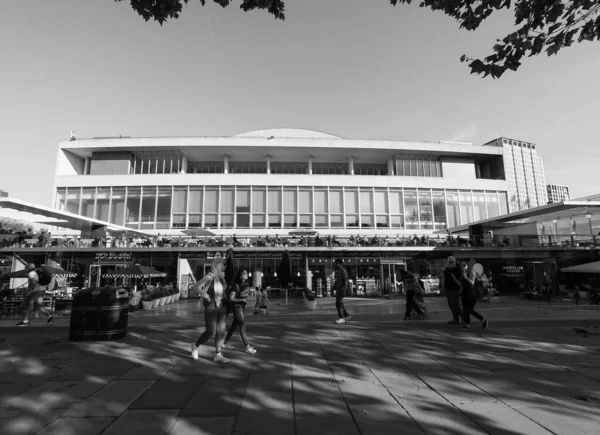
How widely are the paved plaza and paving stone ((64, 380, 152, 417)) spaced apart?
1 centimetres

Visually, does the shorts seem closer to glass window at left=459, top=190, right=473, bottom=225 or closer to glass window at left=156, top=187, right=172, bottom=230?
glass window at left=156, top=187, right=172, bottom=230

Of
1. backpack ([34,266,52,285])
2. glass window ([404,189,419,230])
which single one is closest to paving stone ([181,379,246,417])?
backpack ([34,266,52,285])

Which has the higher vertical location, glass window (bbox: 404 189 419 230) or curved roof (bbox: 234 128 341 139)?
curved roof (bbox: 234 128 341 139)

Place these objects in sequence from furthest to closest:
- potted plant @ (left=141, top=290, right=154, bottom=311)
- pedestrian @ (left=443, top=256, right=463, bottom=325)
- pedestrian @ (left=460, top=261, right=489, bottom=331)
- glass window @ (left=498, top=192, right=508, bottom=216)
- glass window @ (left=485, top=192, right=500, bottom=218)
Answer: glass window @ (left=498, top=192, right=508, bottom=216)
glass window @ (left=485, top=192, right=500, bottom=218)
potted plant @ (left=141, top=290, right=154, bottom=311)
pedestrian @ (left=443, top=256, right=463, bottom=325)
pedestrian @ (left=460, top=261, right=489, bottom=331)

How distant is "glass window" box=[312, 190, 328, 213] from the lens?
3284 cm

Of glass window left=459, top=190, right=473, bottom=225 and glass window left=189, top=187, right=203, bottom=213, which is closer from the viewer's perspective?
glass window left=189, top=187, right=203, bottom=213

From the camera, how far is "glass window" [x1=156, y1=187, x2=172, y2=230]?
105 feet

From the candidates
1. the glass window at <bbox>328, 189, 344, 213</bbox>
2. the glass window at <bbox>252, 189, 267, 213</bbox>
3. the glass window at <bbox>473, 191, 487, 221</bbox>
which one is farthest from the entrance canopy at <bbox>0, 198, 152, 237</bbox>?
the glass window at <bbox>473, 191, 487, 221</bbox>

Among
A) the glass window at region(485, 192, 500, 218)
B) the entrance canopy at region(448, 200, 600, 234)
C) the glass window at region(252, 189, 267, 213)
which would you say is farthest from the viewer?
the glass window at region(485, 192, 500, 218)

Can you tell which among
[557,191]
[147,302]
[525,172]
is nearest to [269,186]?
[147,302]

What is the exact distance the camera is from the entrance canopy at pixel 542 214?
2155 cm

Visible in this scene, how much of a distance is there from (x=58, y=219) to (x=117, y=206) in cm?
706

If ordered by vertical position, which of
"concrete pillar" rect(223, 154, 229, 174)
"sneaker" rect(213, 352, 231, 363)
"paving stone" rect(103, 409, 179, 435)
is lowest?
"paving stone" rect(103, 409, 179, 435)

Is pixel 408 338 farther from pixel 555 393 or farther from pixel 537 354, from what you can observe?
pixel 555 393
